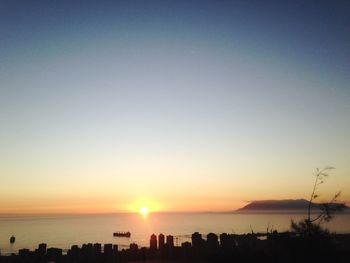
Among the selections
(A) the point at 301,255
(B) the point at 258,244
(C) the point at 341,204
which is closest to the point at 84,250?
(B) the point at 258,244

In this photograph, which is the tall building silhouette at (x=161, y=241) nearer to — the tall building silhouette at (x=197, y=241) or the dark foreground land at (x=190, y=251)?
the dark foreground land at (x=190, y=251)

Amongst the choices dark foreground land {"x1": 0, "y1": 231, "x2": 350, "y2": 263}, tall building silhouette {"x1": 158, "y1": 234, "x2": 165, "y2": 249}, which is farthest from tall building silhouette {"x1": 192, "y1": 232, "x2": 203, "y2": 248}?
tall building silhouette {"x1": 158, "y1": 234, "x2": 165, "y2": 249}

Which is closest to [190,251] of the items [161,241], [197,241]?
[197,241]

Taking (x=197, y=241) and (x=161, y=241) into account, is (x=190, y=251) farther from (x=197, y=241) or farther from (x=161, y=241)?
(x=161, y=241)

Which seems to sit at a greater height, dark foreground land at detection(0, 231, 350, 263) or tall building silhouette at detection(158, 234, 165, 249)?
tall building silhouette at detection(158, 234, 165, 249)

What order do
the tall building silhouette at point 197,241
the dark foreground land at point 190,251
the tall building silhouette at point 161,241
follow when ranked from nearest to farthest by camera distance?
1. the dark foreground land at point 190,251
2. the tall building silhouette at point 197,241
3. the tall building silhouette at point 161,241

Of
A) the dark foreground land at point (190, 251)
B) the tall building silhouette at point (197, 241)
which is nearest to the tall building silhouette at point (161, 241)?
the dark foreground land at point (190, 251)

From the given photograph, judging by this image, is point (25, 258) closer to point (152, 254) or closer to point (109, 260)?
point (109, 260)

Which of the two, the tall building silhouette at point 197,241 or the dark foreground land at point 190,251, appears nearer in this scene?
the dark foreground land at point 190,251

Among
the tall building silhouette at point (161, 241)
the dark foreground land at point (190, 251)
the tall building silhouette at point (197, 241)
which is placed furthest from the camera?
the tall building silhouette at point (161, 241)

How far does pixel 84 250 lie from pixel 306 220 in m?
10.6

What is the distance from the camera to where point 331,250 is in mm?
14898

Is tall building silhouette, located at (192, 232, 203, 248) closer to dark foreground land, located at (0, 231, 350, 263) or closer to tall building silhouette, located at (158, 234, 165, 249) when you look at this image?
dark foreground land, located at (0, 231, 350, 263)

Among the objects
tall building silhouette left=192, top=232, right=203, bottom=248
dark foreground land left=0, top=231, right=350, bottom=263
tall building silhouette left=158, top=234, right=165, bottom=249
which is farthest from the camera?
tall building silhouette left=158, top=234, right=165, bottom=249
